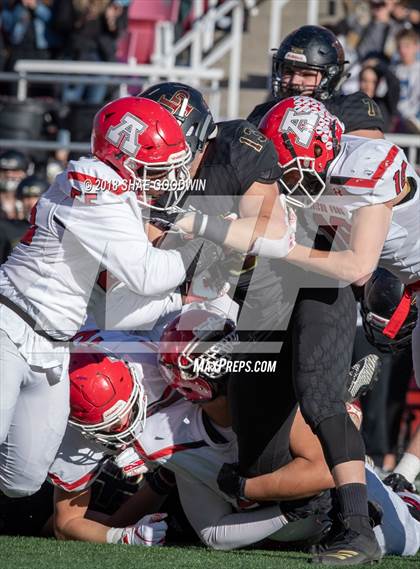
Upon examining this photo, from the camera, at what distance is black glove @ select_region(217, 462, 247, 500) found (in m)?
4.30

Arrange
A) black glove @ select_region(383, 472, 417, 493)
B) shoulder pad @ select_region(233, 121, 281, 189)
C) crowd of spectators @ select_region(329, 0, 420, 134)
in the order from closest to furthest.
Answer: shoulder pad @ select_region(233, 121, 281, 189) → black glove @ select_region(383, 472, 417, 493) → crowd of spectators @ select_region(329, 0, 420, 134)

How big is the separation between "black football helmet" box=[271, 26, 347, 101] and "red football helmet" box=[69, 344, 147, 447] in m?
1.80

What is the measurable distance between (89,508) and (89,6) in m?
6.26

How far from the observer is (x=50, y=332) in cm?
407

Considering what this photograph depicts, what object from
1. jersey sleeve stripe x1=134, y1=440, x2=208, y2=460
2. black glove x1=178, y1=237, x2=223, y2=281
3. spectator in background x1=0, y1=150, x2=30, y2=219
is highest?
black glove x1=178, y1=237, x2=223, y2=281

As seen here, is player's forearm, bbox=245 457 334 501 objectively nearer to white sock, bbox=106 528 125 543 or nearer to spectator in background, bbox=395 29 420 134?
white sock, bbox=106 528 125 543

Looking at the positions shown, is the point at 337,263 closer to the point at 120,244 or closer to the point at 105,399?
the point at 120,244

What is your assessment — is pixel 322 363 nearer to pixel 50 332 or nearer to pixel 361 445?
pixel 361 445

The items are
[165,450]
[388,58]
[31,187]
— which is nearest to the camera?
[165,450]

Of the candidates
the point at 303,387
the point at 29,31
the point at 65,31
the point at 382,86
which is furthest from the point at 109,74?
the point at 303,387

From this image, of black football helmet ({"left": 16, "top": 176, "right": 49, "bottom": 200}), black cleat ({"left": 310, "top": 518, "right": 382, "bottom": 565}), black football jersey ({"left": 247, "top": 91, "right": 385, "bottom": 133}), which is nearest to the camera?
black cleat ({"left": 310, "top": 518, "right": 382, "bottom": 565})

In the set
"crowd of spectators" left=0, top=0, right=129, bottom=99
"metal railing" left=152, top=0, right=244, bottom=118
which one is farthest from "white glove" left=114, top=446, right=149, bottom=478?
"crowd of spectators" left=0, top=0, right=129, bottom=99

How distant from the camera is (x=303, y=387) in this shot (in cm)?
409

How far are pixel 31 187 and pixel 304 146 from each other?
3947 mm
